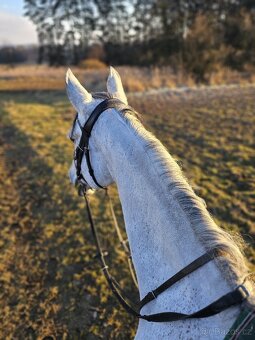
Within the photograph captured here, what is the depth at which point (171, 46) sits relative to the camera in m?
18.8

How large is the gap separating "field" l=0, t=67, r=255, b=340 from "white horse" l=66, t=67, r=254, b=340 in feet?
0.89

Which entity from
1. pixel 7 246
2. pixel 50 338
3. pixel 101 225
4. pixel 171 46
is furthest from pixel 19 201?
pixel 171 46

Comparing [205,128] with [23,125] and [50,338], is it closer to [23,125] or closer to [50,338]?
[23,125]

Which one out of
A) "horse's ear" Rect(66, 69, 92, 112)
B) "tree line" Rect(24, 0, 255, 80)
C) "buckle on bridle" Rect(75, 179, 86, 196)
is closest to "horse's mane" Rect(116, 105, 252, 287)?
"horse's ear" Rect(66, 69, 92, 112)

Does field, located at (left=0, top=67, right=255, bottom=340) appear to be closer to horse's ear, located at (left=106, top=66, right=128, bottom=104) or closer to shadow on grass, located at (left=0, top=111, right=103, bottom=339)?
shadow on grass, located at (left=0, top=111, right=103, bottom=339)

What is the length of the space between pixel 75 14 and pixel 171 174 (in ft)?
140

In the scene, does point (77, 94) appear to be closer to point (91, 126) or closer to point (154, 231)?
point (91, 126)

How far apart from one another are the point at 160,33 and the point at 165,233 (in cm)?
2235

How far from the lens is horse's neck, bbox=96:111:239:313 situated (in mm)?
1184

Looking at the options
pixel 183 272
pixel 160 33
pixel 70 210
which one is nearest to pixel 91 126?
pixel 183 272

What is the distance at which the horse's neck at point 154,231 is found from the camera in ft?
3.88

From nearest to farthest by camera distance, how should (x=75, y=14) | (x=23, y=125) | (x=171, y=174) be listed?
(x=171, y=174), (x=23, y=125), (x=75, y=14)

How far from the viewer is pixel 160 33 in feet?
70.3

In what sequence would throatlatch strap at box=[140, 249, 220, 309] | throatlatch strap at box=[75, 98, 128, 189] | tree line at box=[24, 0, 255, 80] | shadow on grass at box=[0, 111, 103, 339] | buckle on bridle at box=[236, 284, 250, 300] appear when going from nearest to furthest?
1. buckle on bridle at box=[236, 284, 250, 300]
2. throatlatch strap at box=[140, 249, 220, 309]
3. throatlatch strap at box=[75, 98, 128, 189]
4. shadow on grass at box=[0, 111, 103, 339]
5. tree line at box=[24, 0, 255, 80]
